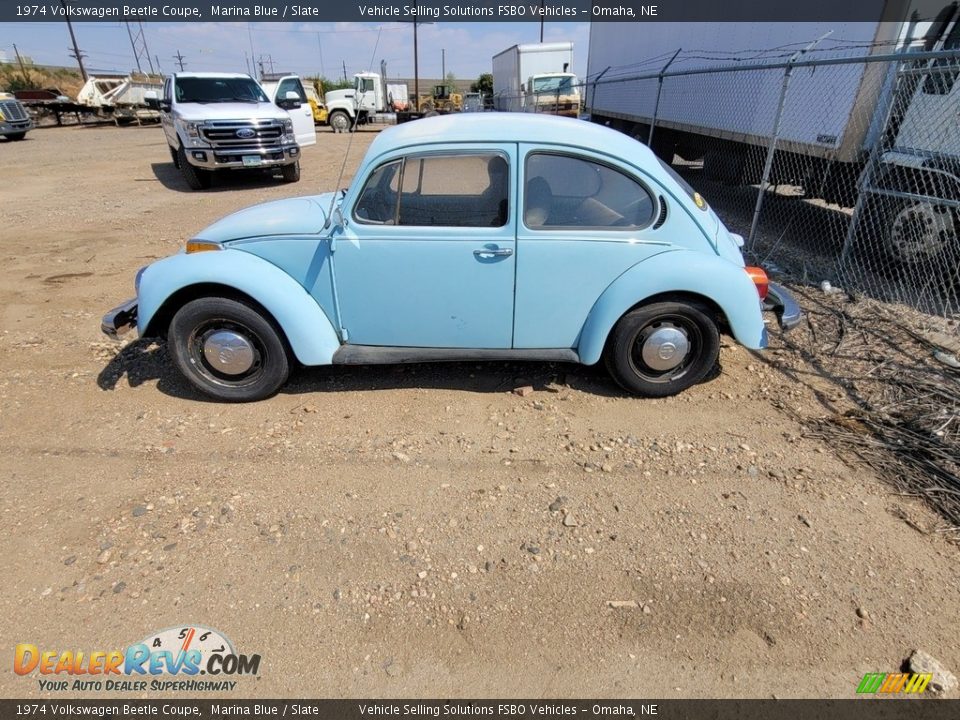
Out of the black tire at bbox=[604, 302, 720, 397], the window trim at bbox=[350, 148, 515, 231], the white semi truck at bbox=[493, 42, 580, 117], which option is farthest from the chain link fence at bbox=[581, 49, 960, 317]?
the white semi truck at bbox=[493, 42, 580, 117]

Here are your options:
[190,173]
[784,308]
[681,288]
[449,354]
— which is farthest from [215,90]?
[784,308]

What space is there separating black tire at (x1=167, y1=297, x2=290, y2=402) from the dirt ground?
0.15 meters

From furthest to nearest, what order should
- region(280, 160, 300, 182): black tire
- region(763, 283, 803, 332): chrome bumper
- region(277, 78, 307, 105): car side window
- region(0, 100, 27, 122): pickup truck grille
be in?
1. region(0, 100, 27, 122): pickup truck grille
2. region(277, 78, 307, 105): car side window
3. region(280, 160, 300, 182): black tire
4. region(763, 283, 803, 332): chrome bumper

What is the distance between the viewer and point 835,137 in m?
6.09

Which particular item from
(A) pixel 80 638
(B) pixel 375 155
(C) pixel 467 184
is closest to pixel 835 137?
(C) pixel 467 184

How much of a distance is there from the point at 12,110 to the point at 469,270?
83.6 feet

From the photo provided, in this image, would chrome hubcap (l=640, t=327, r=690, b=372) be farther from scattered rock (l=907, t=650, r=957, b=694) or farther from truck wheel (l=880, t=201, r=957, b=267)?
truck wheel (l=880, t=201, r=957, b=267)

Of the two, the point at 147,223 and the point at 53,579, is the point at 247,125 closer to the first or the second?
the point at 147,223

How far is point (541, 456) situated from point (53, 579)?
2417 mm

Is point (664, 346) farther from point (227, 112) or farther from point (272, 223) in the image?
point (227, 112)

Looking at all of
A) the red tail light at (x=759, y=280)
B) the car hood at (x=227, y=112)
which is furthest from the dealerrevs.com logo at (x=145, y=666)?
the car hood at (x=227, y=112)

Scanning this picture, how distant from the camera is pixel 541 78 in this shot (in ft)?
70.0

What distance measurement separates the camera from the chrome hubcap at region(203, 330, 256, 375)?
→ 346 cm

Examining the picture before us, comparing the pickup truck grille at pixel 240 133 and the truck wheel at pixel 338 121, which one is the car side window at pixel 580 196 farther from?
the truck wheel at pixel 338 121
